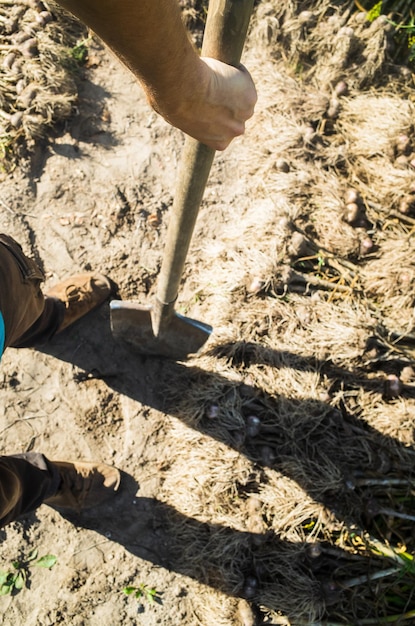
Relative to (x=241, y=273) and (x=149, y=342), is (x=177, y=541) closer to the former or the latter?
(x=149, y=342)

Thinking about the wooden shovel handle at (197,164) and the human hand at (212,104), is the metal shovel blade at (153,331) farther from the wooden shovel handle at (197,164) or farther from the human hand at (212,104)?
the human hand at (212,104)

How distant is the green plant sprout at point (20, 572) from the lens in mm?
2588

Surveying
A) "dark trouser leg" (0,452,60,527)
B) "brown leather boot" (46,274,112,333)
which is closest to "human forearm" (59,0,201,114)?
"dark trouser leg" (0,452,60,527)

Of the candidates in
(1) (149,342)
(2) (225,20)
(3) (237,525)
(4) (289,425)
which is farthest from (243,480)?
(2) (225,20)

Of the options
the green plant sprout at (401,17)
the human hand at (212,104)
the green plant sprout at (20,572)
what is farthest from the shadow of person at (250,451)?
the green plant sprout at (401,17)

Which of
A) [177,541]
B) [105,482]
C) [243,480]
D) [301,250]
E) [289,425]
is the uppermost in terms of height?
[301,250]

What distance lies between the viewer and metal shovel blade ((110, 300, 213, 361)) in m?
2.65

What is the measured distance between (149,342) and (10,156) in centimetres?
181

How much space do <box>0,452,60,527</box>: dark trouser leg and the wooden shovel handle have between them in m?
1.07

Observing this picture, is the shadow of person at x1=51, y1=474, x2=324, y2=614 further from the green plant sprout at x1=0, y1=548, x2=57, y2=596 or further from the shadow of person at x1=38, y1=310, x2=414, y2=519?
the shadow of person at x1=38, y1=310, x2=414, y2=519

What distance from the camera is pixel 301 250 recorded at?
3.16m

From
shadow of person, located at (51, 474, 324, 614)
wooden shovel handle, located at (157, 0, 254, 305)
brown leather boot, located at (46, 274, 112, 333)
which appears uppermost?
wooden shovel handle, located at (157, 0, 254, 305)

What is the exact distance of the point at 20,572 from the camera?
8.57 feet

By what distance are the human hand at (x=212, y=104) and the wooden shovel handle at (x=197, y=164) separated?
61 millimetres
